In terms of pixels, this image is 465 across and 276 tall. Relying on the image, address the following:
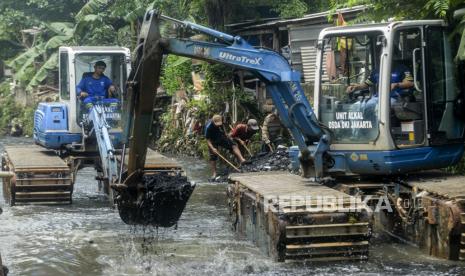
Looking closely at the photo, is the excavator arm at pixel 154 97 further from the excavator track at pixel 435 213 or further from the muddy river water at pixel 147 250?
the excavator track at pixel 435 213

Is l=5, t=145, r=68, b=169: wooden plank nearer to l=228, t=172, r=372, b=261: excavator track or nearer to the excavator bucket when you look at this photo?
the excavator bucket

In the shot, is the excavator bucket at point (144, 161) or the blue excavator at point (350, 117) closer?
the excavator bucket at point (144, 161)

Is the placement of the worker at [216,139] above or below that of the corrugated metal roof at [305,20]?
below

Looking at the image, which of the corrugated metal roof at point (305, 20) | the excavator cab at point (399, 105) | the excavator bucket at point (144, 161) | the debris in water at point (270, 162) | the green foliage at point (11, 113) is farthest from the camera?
the green foliage at point (11, 113)

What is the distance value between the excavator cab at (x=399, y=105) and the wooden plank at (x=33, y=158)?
238 inches

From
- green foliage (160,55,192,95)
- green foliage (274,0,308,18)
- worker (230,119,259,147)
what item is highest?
green foliage (274,0,308,18)

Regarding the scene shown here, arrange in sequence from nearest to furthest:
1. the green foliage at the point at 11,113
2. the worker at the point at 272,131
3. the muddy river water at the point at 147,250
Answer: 1. the muddy river water at the point at 147,250
2. the worker at the point at 272,131
3. the green foliage at the point at 11,113

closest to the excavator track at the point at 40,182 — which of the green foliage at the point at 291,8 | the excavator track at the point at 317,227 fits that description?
the excavator track at the point at 317,227

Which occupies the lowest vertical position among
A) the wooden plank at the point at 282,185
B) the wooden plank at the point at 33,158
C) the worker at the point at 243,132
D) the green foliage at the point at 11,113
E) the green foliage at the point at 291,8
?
the wooden plank at the point at 282,185

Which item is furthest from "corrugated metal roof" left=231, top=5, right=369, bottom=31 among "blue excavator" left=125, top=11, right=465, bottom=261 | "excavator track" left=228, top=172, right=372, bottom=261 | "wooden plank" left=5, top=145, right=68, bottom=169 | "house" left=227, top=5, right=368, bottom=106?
"excavator track" left=228, top=172, right=372, bottom=261

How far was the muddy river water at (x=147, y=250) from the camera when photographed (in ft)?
33.4

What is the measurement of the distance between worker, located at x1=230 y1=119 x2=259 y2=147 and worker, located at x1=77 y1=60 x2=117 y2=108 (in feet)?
14.2

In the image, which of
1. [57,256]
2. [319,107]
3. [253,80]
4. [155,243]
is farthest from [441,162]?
[253,80]

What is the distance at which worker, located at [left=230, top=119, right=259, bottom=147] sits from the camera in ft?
67.3
